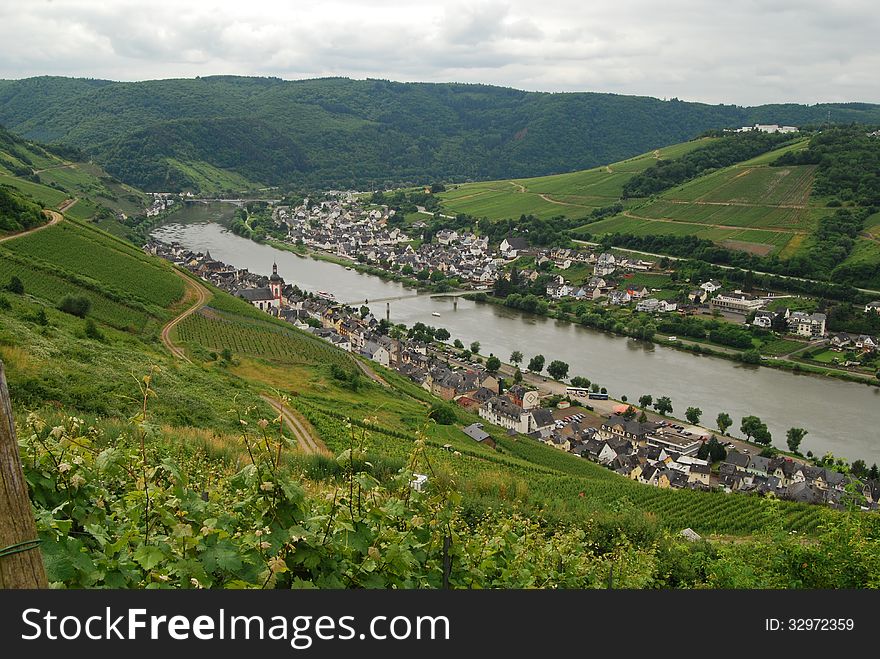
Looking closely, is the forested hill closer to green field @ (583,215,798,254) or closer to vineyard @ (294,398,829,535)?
green field @ (583,215,798,254)

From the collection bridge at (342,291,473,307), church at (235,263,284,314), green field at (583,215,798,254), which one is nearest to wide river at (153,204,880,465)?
bridge at (342,291,473,307)

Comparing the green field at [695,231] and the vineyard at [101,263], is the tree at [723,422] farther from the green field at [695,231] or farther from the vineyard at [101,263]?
the green field at [695,231]

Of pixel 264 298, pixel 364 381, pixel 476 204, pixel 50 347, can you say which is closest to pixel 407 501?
pixel 50 347

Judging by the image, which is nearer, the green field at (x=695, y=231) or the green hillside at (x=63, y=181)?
the green field at (x=695, y=231)

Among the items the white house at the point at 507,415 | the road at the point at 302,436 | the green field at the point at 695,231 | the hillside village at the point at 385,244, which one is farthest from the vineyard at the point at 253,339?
the green field at the point at 695,231

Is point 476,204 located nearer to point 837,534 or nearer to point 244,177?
point 244,177

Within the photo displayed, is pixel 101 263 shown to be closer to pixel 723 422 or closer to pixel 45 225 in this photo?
pixel 45 225
